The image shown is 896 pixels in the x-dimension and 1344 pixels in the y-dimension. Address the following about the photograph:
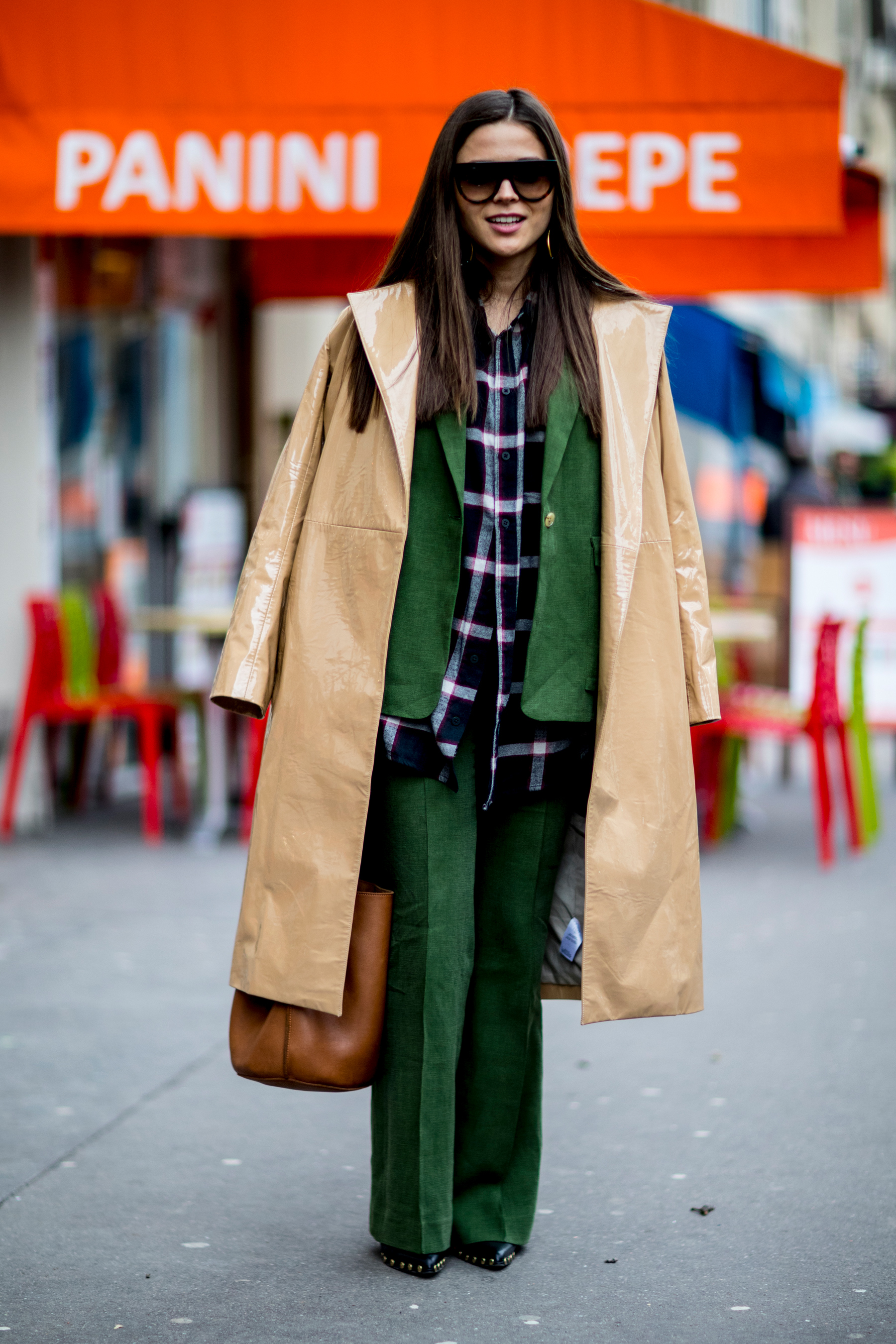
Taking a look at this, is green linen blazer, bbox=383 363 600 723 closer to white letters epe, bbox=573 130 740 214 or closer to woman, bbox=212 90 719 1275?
woman, bbox=212 90 719 1275

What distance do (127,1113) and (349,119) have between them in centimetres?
373

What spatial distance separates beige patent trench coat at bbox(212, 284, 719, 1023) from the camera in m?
2.63

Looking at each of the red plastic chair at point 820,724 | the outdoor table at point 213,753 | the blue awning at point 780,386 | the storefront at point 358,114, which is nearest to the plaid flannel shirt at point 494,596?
the storefront at point 358,114

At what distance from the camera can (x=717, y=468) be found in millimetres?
20312

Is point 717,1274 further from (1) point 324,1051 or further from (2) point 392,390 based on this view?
(2) point 392,390

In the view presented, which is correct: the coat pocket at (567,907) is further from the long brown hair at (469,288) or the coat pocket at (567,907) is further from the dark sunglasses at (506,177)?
the dark sunglasses at (506,177)

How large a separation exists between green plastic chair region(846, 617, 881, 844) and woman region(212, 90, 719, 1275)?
15.1 ft

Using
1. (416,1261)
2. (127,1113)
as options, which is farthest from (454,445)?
(127,1113)

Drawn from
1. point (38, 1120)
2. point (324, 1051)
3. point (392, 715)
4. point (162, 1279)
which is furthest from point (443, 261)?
point (38, 1120)

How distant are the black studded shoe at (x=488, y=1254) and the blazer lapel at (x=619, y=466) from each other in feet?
3.19

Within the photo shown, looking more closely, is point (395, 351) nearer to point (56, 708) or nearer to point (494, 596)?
point (494, 596)

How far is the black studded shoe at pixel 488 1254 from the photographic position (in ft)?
9.36

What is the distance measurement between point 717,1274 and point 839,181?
4228 millimetres

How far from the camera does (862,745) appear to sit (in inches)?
292
